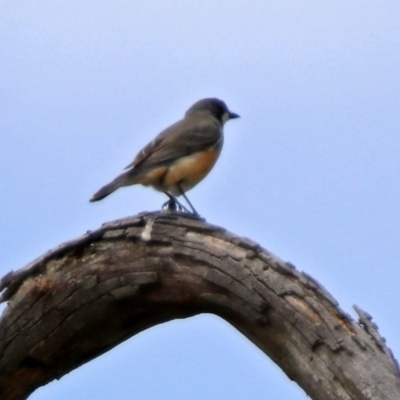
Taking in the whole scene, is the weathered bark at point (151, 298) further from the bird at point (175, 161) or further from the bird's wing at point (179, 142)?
the bird's wing at point (179, 142)

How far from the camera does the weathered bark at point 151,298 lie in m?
6.57

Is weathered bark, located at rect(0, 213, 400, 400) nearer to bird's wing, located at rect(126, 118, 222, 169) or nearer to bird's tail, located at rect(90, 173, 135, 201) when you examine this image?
bird's tail, located at rect(90, 173, 135, 201)

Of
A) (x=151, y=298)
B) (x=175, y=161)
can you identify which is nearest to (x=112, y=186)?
(x=175, y=161)

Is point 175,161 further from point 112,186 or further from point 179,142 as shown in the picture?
point 112,186

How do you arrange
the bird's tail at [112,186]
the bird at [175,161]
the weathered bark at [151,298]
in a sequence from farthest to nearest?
the bird at [175,161], the bird's tail at [112,186], the weathered bark at [151,298]

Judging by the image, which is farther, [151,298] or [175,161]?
[175,161]

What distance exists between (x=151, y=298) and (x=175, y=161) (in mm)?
2606

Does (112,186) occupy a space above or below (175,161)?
below

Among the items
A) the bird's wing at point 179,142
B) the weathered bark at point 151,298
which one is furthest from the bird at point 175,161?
the weathered bark at point 151,298

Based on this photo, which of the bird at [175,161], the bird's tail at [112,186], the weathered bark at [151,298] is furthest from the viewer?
the bird at [175,161]

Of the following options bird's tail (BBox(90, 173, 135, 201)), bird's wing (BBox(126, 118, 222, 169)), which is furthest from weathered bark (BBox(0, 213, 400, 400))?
bird's wing (BBox(126, 118, 222, 169))

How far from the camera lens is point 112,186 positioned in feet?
29.7

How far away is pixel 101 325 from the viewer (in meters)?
7.40

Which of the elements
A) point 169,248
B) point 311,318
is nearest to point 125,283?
point 169,248
